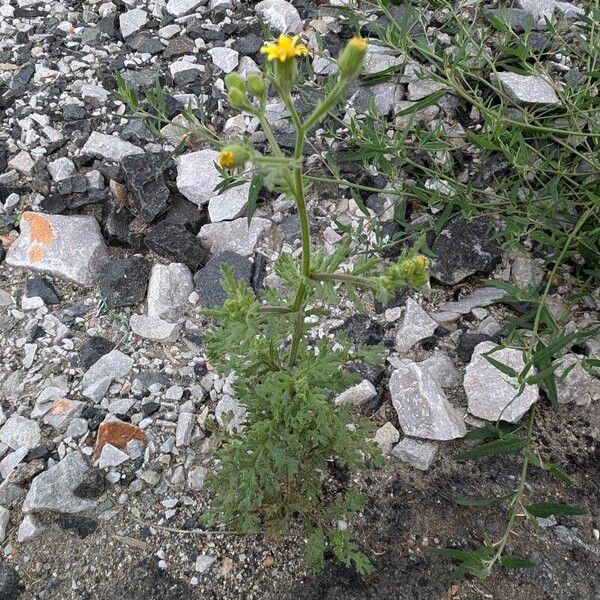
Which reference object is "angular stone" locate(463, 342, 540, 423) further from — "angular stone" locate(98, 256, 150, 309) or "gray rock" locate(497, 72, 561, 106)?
"angular stone" locate(98, 256, 150, 309)

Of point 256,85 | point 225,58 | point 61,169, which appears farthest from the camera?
point 225,58

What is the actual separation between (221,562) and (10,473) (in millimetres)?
924

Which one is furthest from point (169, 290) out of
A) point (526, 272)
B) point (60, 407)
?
point (526, 272)

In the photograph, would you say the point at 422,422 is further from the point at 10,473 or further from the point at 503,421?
the point at 10,473

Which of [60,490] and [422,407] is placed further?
[422,407]

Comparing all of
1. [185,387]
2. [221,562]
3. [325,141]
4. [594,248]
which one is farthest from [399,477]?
[325,141]

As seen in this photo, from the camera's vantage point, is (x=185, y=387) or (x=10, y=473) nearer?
(x=10, y=473)

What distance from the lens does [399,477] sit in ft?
9.99

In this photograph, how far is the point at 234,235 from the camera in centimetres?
377

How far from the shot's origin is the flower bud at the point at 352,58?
188 cm

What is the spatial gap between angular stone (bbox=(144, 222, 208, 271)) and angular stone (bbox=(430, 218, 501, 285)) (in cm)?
114

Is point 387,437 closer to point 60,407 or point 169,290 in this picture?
point 169,290

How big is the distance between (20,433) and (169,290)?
93 cm

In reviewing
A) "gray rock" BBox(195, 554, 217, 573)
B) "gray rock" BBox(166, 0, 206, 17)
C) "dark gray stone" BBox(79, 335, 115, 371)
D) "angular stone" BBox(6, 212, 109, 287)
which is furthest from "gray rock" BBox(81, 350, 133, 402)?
"gray rock" BBox(166, 0, 206, 17)
